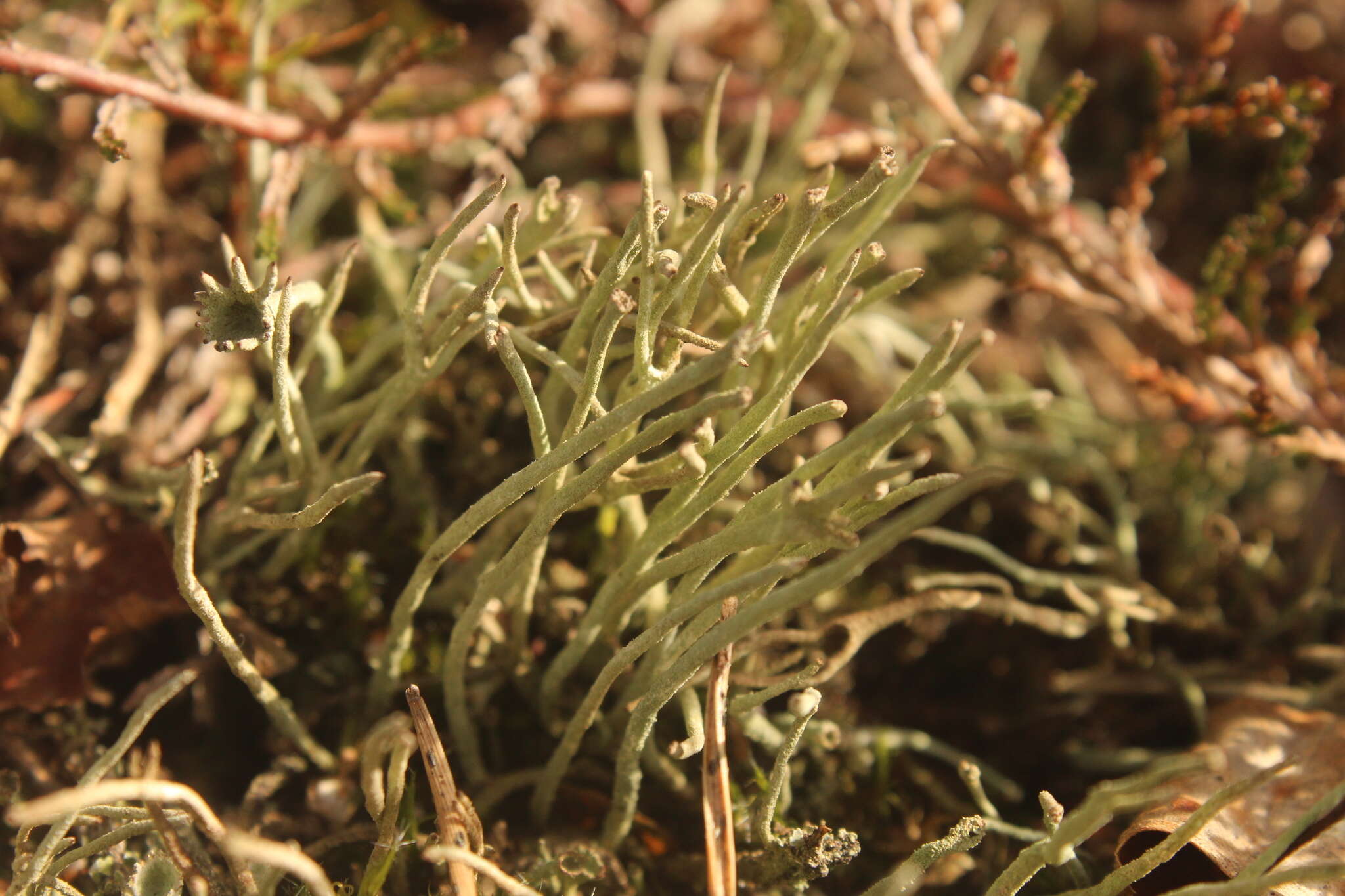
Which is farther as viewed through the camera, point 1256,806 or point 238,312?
point 1256,806

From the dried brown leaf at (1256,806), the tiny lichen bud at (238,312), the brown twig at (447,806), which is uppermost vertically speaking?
the tiny lichen bud at (238,312)

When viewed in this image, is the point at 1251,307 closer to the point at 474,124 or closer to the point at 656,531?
the point at 656,531

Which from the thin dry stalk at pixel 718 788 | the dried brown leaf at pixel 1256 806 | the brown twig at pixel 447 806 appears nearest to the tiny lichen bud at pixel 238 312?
the brown twig at pixel 447 806

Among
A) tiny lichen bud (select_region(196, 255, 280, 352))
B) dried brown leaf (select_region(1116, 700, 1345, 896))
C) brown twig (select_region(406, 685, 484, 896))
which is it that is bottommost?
dried brown leaf (select_region(1116, 700, 1345, 896))

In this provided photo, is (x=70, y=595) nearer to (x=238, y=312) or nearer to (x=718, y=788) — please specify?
(x=238, y=312)

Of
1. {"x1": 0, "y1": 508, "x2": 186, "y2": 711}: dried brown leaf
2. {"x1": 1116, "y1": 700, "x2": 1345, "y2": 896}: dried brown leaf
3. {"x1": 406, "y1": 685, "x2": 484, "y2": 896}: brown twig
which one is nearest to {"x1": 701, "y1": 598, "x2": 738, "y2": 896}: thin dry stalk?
{"x1": 406, "y1": 685, "x2": 484, "y2": 896}: brown twig

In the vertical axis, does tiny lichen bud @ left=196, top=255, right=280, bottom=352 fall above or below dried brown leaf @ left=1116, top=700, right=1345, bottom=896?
above

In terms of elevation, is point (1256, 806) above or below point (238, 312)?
below

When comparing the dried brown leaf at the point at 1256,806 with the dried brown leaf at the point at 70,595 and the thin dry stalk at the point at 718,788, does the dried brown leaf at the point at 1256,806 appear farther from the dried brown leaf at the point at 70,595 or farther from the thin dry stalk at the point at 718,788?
the dried brown leaf at the point at 70,595

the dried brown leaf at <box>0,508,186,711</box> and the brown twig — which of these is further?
the dried brown leaf at <box>0,508,186,711</box>

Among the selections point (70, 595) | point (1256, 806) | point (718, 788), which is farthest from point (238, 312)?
point (1256, 806)

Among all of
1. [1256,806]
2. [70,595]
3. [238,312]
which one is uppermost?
[238,312]

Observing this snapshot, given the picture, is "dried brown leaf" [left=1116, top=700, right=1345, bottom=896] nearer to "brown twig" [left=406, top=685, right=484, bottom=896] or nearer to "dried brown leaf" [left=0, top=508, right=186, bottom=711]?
"brown twig" [left=406, top=685, right=484, bottom=896]
